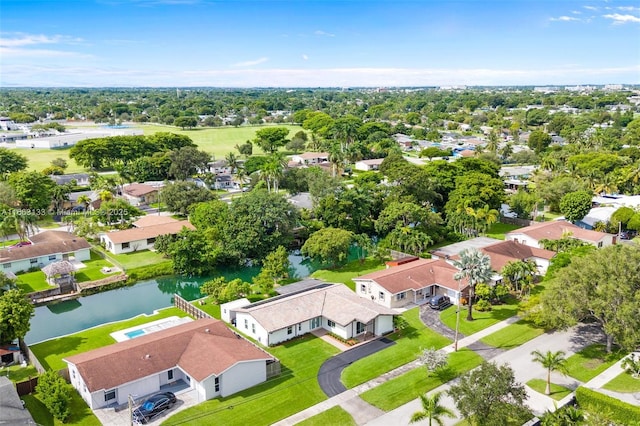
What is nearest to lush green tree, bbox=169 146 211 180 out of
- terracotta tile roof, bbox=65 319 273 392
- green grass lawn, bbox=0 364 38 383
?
green grass lawn, bbox=0 364 38 383

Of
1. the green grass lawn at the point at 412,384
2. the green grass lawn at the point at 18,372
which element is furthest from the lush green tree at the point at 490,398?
the green grass lawn at the point at 18,372

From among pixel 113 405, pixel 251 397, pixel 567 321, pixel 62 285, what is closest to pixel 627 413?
pixel 567 321

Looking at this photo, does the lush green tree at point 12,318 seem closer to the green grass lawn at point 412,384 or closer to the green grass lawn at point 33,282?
the green grass lawn at point 33,282

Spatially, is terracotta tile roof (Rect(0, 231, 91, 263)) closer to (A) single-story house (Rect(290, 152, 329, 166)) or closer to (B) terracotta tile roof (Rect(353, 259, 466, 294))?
(B) terracotta tile roof (Rect(353, 259, 466, 294))

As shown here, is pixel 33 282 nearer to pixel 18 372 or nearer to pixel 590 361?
pixel 18 372

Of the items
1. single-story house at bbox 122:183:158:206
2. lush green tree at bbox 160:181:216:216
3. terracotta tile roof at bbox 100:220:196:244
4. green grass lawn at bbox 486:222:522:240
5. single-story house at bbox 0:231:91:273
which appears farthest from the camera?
single-story house at bbox 122:183:158:206

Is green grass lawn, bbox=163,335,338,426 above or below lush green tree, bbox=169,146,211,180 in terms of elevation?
below
